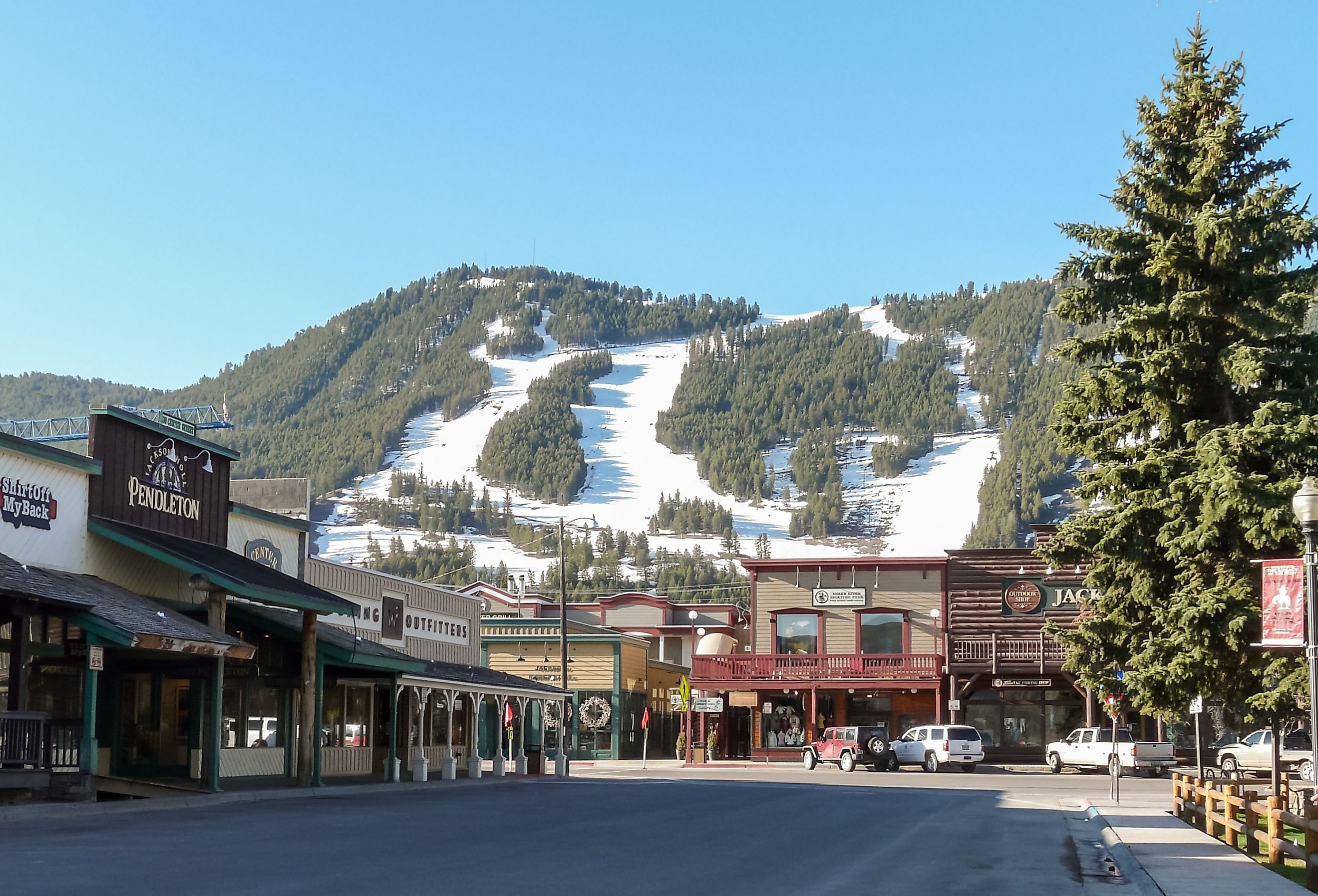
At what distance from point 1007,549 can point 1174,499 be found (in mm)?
32912

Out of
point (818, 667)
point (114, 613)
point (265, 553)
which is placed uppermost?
point (265, 553)

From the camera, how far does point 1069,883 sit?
15.1m

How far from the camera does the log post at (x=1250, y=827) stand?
19047 mm

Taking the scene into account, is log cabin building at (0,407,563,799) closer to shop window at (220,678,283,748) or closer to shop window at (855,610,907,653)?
shop window at (220,678,283,748)

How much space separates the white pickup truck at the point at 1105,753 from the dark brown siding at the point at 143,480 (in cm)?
2813

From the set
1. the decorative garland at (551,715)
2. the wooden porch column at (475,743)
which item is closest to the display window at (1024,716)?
the decorative garland at (551,715)

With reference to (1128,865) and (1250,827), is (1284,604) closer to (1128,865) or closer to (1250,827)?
(1250,827)

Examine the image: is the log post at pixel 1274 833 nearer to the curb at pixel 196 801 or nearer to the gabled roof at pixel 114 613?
the curb at pixel 196 801

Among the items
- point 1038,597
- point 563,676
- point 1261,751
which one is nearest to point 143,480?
point 563,676

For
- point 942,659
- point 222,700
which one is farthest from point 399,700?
point 942,659

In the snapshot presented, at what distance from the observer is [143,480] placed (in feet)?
95.6

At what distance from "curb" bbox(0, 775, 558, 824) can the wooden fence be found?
1538cm

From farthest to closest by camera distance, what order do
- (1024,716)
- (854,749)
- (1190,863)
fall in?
(1024,716)
(854,749)
(1190,863)

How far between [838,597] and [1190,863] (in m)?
43.9
